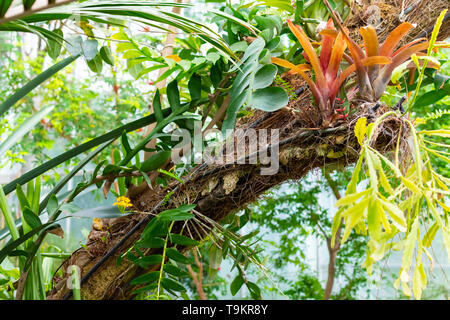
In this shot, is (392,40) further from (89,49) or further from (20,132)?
(20,132)

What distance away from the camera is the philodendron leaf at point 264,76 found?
712 millimetres

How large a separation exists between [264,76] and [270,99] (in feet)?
0.17

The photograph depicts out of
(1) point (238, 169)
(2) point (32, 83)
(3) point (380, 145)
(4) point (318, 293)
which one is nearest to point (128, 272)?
(1) point (238, 169)

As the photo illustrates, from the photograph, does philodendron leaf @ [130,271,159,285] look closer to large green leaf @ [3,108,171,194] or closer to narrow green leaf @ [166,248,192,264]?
narrow green leaf @ [166,248,192,264]

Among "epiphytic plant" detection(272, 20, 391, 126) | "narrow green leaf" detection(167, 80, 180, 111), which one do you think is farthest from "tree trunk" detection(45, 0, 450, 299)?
"narrow green leaf" detection(167, 80, 180, 111)

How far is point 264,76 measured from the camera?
73cm

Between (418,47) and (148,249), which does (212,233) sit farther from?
(418,47)

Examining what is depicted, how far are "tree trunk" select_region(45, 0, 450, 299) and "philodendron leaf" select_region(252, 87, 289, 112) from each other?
74 mm

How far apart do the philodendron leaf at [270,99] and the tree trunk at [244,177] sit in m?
0.07

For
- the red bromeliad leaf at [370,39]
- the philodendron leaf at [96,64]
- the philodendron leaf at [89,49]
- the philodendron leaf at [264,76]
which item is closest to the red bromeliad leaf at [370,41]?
the red bromeliad leaf at [370,39]

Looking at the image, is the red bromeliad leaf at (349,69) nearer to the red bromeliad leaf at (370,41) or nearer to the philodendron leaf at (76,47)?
the red bromeliad leaf at (370,41)

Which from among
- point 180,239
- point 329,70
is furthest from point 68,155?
point 329,70

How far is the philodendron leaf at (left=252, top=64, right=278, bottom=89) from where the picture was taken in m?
0.71

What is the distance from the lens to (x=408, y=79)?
0.91 metres
